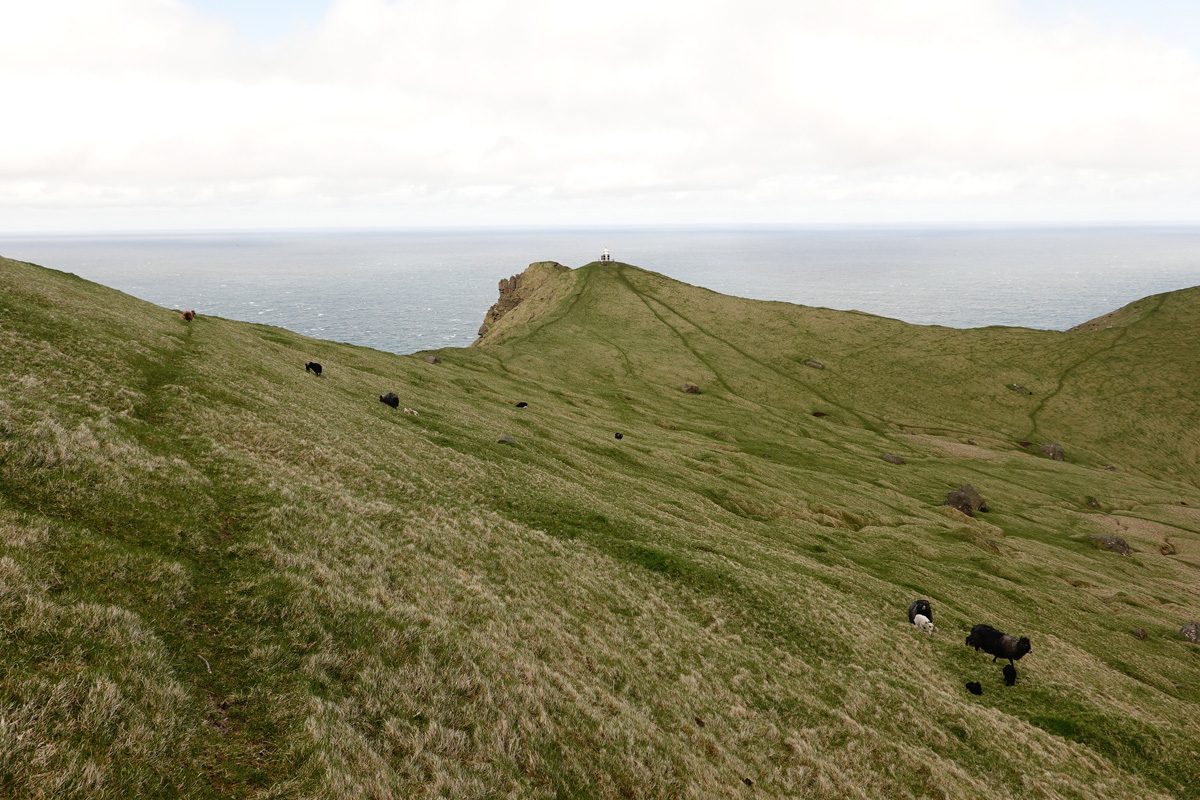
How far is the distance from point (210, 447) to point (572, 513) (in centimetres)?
1849

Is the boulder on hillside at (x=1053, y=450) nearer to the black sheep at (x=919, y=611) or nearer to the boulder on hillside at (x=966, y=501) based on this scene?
the boulder on hillside at (x=966, y=501)

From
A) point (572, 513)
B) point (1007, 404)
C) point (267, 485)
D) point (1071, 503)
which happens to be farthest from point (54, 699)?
point (1007, 404)

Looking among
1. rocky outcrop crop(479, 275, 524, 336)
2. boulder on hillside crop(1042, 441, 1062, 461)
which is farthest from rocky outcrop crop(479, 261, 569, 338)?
boulder on hillside crop(1042, 441, 1062, 461)

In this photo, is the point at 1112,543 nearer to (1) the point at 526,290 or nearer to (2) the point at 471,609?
(2) the point at 471,609

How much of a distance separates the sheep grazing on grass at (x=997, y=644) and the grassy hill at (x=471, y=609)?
0.74 m

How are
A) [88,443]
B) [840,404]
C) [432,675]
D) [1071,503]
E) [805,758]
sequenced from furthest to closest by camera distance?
[840,404] → [1071,503] → [88,443] → [805,758] → [432,675]

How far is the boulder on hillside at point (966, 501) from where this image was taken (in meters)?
71.6

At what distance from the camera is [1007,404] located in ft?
413

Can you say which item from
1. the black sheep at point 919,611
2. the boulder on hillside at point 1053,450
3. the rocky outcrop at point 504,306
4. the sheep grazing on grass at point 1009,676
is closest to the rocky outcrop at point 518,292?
the rocky outcrop at point 504,306

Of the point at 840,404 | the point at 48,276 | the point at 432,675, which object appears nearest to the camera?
the point at 432,675

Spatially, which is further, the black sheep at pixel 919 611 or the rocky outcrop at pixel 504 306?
the rocky outcrop at pixel 504 306

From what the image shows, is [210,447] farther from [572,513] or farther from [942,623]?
[942,623]

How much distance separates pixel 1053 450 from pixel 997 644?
347 feet

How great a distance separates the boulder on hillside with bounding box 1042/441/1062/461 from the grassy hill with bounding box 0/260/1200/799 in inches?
1866
